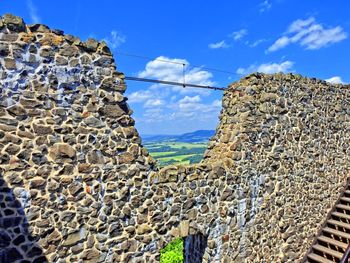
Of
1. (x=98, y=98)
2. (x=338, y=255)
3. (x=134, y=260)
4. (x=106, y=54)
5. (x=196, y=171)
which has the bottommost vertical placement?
(x=338, y=255)

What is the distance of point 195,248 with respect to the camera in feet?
24.9

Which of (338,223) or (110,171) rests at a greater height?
(110,171)

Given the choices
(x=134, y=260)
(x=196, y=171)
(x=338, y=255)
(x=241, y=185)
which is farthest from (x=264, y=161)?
(x=134, y=260)

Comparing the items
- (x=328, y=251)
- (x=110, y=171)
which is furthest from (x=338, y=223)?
(x=110, y=171)

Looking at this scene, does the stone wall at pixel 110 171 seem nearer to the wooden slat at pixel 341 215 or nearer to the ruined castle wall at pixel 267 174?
the ruined castle wall at pixel 267 174

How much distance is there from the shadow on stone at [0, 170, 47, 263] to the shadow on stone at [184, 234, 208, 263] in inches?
136

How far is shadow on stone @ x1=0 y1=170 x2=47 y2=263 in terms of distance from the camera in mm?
4695

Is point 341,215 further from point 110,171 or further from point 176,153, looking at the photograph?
point 176,153

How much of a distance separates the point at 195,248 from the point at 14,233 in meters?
4.10

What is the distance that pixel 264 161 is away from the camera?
26.0 ft

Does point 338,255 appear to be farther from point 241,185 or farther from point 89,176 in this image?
point 89,176

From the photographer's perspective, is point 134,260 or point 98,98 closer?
point 98,98

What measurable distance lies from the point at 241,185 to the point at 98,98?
12.2ft

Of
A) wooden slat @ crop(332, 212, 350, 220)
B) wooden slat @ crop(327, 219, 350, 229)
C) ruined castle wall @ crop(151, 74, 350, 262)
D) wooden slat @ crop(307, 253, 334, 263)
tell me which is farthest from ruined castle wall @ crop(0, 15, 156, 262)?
wooden slat @ crop(332, 212, 350, 220)
